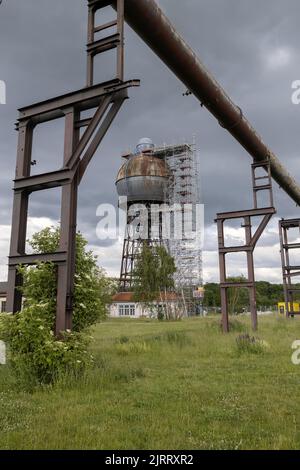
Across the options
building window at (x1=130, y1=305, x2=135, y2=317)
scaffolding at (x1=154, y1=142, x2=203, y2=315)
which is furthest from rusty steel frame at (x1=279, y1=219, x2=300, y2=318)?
building window at (x1=130, y1=305, x2=135, y2=317)

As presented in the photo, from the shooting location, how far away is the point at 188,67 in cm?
1080

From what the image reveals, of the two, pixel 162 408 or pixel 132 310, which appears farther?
pixel 132 310

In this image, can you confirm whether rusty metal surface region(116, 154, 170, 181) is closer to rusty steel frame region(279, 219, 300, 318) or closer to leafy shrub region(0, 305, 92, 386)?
rusty steel frame region(279, 219, 300, 318)

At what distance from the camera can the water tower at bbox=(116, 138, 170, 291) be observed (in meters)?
46.5

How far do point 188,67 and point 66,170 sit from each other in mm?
5179

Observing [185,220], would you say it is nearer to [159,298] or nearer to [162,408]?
[159,298]

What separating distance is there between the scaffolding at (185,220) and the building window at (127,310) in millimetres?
9191

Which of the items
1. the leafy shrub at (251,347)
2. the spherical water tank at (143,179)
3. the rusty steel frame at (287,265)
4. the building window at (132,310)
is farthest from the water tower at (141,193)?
the leafy shrub at (251,347)

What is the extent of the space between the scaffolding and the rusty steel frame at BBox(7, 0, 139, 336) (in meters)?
39.5

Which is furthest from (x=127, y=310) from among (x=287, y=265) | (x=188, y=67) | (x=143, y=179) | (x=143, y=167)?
(x=188, y=67)

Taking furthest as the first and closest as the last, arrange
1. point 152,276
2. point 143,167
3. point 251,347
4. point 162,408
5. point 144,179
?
point 143,167, point 144,179, point 152,276, point 251,347, point 162,408

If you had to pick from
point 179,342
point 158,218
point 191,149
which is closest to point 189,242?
point 158,218

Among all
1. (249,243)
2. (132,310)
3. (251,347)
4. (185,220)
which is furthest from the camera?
(132,310)
